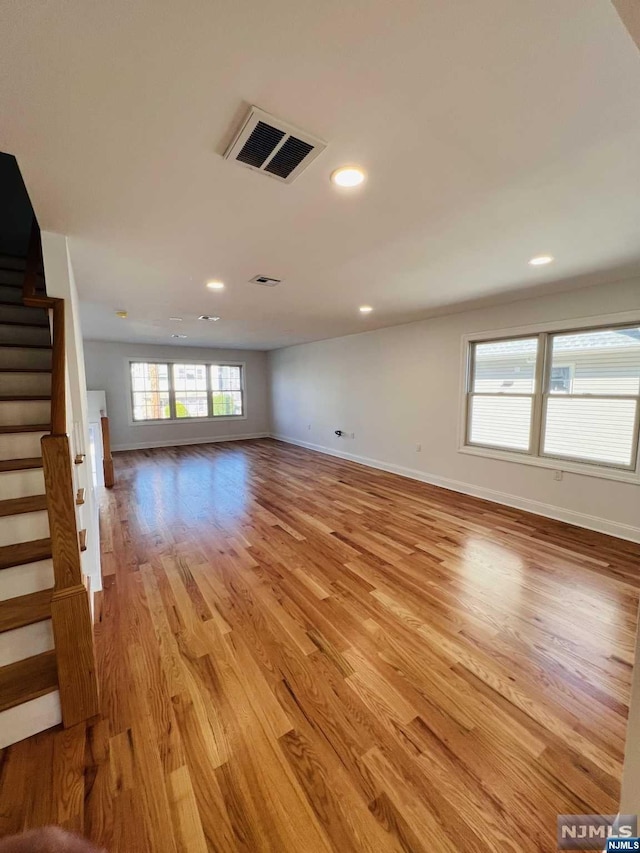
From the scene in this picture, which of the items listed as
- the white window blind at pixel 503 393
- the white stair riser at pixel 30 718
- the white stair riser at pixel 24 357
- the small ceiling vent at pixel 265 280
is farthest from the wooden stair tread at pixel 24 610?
the white window blind at pixel 503 393

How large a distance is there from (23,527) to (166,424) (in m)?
6.47

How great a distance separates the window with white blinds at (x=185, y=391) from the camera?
7.66 meters

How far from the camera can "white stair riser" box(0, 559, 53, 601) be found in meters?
1.61

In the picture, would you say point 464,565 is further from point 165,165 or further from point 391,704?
point 165,165

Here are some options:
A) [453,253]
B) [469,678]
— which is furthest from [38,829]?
[453,253]

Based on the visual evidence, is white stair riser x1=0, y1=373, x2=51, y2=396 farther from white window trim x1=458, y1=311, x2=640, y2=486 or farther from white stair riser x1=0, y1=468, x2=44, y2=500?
white window trim x1=458, y1=311, x2=640, y2=486

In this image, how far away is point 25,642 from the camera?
152 centimetres

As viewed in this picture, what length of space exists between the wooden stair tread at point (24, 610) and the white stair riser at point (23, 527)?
0.33m

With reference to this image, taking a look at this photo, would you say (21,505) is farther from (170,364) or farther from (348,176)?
(170,364)

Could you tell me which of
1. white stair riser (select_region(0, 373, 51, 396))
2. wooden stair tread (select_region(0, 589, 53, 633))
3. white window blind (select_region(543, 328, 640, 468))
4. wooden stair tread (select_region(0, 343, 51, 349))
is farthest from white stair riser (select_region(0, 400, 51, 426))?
white window blind (select_region(543, 328, 640, 468))

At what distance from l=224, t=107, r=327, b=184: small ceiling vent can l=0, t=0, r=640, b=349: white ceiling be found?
5 cm

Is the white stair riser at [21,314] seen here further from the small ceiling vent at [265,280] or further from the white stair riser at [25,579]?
the white stair riser at [25,579]

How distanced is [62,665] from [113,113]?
7.21 ft

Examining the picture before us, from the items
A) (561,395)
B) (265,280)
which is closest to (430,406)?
(561,395)
